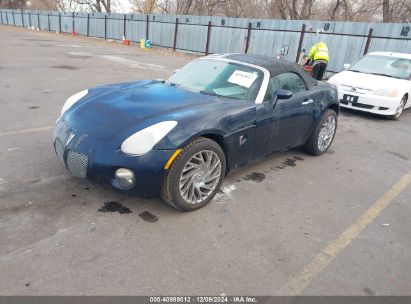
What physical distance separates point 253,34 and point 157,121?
16.7 meters

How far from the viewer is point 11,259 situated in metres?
2.44

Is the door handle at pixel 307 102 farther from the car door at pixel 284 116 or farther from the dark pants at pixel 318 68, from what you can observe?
the dark pants at pixel 318 68

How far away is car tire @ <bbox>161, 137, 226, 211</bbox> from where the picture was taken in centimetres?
301

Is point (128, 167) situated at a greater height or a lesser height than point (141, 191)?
greater

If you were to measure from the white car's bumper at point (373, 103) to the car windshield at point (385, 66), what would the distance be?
3.52 ft

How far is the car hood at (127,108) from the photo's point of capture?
3085mm

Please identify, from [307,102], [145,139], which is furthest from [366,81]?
[145,139]

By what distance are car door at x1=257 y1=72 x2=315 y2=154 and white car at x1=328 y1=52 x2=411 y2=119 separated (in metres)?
3.83

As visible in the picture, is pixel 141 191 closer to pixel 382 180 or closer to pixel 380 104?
pixel 382 180

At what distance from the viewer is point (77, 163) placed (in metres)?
3.03

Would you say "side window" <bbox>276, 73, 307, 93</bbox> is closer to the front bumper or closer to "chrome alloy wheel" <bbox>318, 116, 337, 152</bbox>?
"chrome alloy wheel" <bbox>318, 116, 337, 152</bbox>

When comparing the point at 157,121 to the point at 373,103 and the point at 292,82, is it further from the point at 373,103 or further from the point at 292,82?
the point at 373,103

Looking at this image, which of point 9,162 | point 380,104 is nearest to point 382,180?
point 380,104

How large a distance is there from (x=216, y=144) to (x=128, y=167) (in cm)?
89
